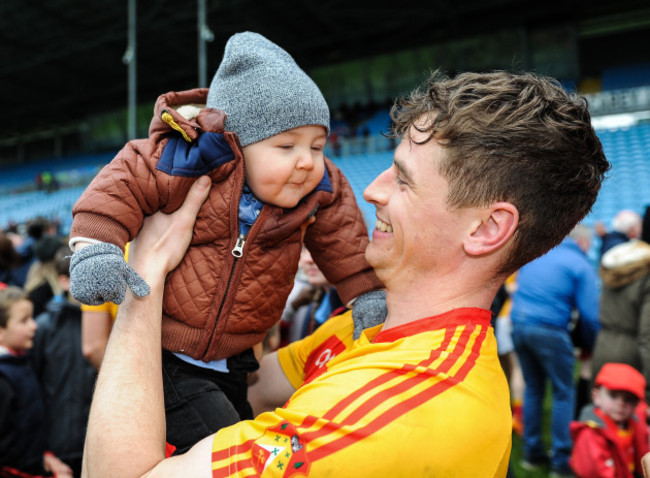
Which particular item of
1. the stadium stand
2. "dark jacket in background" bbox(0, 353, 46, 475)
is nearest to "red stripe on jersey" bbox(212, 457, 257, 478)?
"dark jacket in background" bbox(0, 353, 46, 475)

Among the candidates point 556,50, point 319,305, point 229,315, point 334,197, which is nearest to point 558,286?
point 319,305

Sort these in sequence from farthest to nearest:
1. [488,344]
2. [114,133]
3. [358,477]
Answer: [114,133], [488,344], [358,477]

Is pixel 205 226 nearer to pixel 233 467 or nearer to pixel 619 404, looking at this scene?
pixel 233 467

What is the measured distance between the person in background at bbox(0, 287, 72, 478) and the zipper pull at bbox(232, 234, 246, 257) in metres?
1.84

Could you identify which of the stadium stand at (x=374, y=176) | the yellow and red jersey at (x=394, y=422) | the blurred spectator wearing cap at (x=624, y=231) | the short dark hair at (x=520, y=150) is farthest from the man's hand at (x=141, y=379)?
the blurred spectator wearing cap at (x=624, y=231)

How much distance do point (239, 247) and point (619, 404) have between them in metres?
2.56

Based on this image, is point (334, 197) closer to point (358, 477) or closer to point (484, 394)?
point (484, 394)

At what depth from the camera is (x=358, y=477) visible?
0.95 meters

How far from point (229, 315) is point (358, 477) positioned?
0.62 meters

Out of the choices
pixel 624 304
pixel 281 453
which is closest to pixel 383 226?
pixel 281 453

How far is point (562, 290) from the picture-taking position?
399 cm

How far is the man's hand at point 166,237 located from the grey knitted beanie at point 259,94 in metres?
0.21

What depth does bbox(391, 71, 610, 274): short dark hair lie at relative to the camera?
45.9 inches

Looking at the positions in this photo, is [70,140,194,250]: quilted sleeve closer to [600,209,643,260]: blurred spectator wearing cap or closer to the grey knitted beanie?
the grey knitted beanie
